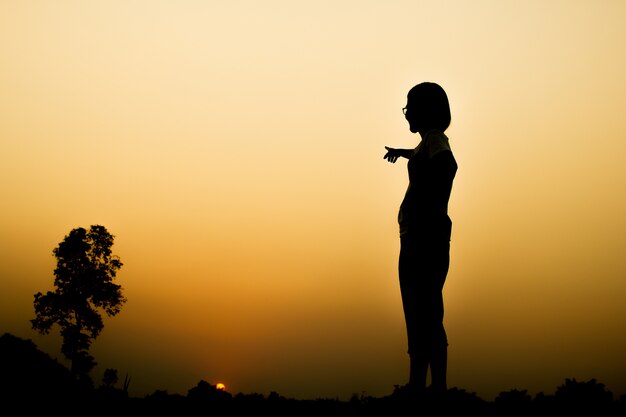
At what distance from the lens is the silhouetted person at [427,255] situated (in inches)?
223

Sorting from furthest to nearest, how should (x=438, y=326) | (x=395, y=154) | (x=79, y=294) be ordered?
(x=79, y=294)
(x=395, y=154)
(x=438, y=326)

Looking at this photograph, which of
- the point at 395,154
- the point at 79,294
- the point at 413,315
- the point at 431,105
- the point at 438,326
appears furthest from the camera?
the point at 79,294

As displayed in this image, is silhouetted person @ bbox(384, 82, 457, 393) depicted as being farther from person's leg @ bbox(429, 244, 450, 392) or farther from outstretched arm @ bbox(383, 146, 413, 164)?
outstretched arm @ bbox(383, 146, 413, 164)

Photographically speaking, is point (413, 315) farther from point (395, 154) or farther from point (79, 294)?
point (79, 294)

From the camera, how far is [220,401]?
23.9ft

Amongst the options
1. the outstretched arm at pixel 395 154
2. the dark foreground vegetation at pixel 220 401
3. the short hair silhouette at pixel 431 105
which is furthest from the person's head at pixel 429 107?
the dark foreground vegetation at pixel 220 401

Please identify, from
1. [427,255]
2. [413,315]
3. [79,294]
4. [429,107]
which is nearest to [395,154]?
[429,107]

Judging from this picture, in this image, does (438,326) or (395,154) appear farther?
(395,154)

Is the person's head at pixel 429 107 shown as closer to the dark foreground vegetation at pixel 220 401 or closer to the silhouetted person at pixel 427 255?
the silhouetted person at pixel 427 255

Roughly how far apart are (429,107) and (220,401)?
456 centimetres

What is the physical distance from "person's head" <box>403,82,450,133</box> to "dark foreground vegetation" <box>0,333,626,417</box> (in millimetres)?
2872

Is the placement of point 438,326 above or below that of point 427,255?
below

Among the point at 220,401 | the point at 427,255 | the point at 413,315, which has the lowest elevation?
the point at 220,401

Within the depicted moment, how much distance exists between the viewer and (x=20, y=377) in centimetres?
685
